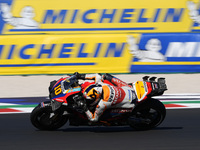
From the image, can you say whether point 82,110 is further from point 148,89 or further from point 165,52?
point 165,52

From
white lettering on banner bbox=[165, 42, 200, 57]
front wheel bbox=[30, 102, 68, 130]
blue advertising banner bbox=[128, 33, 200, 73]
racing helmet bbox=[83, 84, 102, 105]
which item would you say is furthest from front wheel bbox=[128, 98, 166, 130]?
white lettering on banner bbox=[165, 42, 200, 57]

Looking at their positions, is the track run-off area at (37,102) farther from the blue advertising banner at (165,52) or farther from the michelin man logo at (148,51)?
the michelin man logo at (148,51)

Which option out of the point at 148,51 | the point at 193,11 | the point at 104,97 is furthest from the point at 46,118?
the point at 193,11

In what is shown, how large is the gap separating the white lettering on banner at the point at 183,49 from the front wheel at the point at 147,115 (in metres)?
5.23

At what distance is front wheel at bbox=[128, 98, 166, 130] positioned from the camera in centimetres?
637

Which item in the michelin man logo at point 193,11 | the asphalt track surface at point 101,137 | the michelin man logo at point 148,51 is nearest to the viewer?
the asphalt track surface at point 101,137

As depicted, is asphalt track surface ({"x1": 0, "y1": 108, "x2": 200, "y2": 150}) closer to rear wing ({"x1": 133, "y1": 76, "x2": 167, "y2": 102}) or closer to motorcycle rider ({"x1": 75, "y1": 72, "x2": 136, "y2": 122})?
motorcycle rider ({"x1": 75, "y1": 72, "x2": 136, "y2": 122})

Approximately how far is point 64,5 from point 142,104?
6.05m

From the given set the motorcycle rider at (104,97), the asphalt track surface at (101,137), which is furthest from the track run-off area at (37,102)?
the motorcycle rider at (104,97)

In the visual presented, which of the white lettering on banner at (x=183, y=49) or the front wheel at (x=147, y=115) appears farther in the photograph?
the white lettering on banner at (x=183, y=49)

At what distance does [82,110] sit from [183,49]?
6028 millimetres

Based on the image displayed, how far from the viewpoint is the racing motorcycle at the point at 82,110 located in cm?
621

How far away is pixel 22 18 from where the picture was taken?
11547mm

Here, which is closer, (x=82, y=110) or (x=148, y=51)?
(x=82, y=110)
